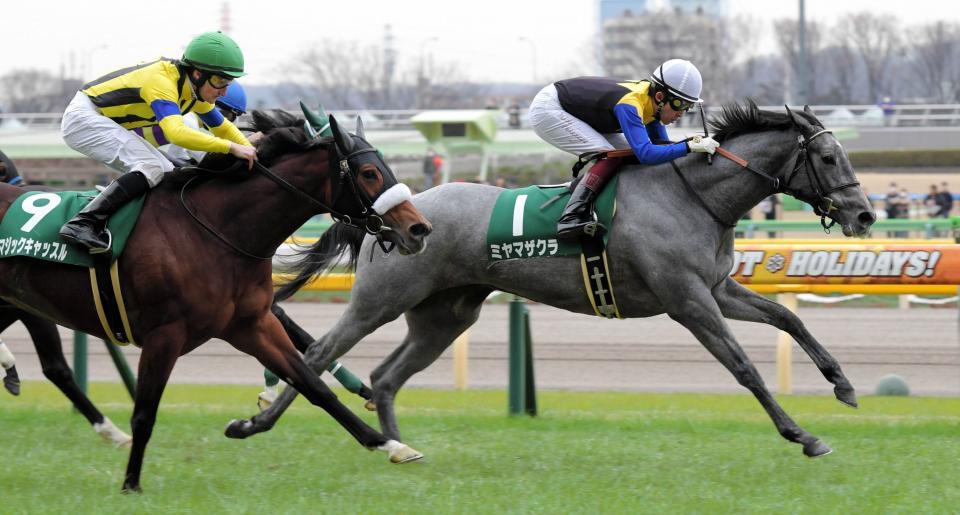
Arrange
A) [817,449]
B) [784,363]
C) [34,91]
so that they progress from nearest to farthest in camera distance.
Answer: [817,449] → [784,363] → [34,91]

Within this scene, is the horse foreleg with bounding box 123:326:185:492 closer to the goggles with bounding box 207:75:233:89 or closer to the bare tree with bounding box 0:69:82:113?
the goggles with bounding box 207:75:233:89

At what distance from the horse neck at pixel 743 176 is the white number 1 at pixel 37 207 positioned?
2980mm

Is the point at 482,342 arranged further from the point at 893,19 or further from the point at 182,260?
the point at 893,19

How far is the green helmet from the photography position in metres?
5.38

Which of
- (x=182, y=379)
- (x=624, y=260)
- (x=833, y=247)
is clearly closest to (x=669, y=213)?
(x=624, y=260)

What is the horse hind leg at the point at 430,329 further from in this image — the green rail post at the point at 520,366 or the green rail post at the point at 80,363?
the green rail post at the point at 80,363

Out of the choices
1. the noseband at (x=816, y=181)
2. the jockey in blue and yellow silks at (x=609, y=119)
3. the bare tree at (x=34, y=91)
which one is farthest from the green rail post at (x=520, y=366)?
the bare tree at (x=34, y=91)

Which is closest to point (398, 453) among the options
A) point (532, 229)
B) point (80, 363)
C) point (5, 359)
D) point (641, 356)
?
point (532, 229)

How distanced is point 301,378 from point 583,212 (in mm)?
1669

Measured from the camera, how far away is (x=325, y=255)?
691 cm

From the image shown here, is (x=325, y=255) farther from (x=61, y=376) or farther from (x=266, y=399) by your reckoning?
(x=61, y=376)

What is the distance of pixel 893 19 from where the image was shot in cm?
5741

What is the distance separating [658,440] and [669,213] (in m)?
1.18

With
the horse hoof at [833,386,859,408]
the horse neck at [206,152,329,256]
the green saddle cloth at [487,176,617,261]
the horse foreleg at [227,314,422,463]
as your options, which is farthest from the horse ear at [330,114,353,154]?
the horse hoof at [833,386,859,408]
